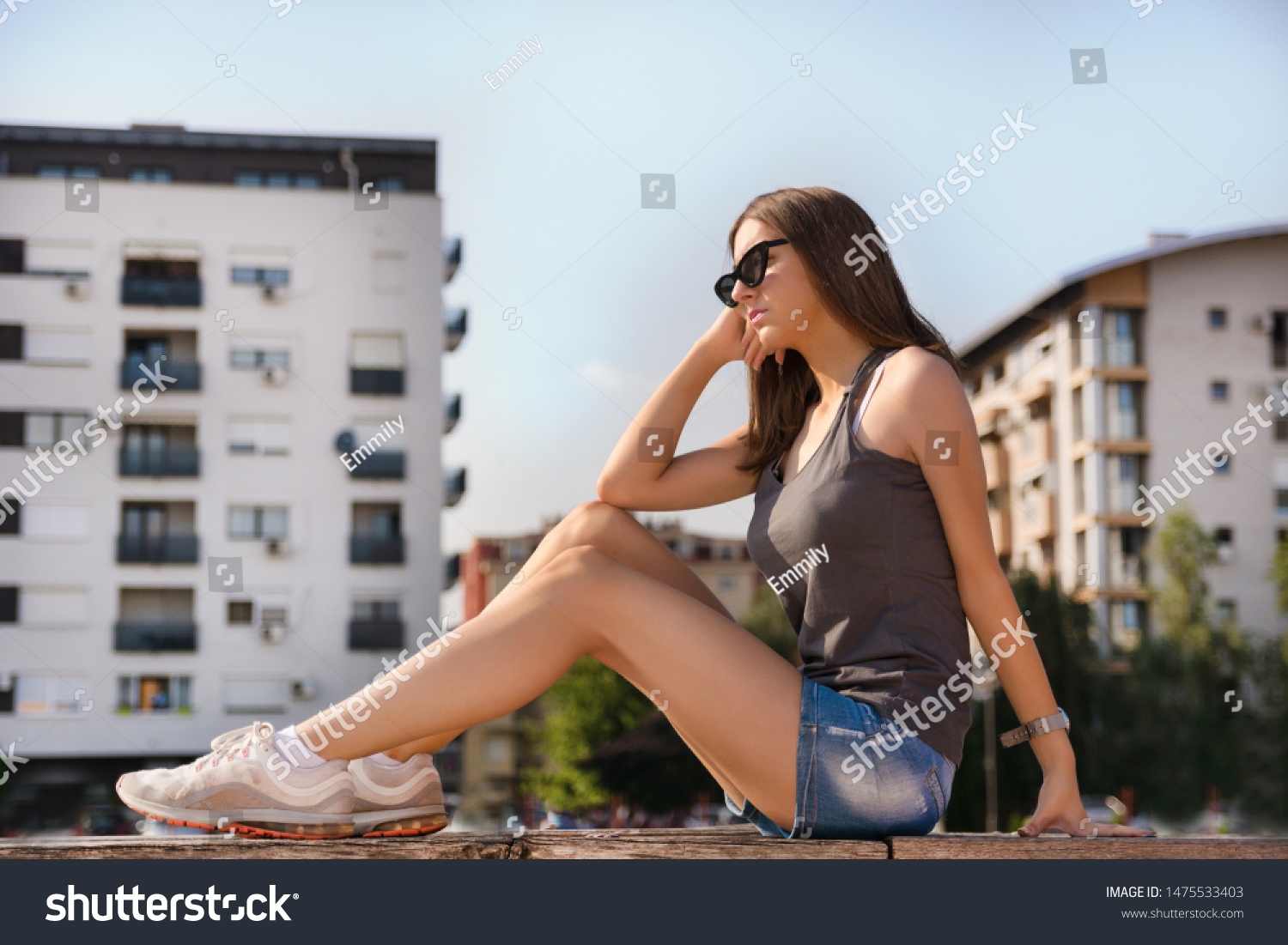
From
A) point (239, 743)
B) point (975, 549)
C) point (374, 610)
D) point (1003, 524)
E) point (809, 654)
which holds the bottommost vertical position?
point (239, 743)

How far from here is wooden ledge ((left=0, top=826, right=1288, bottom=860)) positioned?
1.50 metres

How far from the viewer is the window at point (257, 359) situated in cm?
2631

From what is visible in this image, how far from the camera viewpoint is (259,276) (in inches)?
1069

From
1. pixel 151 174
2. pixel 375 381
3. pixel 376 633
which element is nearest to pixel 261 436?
pixel 375 381

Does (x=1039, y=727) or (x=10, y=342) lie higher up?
(x=10, y=342)

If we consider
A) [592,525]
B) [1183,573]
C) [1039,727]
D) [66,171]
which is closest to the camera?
[1039,727]

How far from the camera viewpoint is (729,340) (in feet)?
6.93

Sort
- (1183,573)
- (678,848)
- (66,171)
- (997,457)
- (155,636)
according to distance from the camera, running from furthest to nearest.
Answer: (997,457) < (66,171) < (155,636) < (1183,573) < (678,848)

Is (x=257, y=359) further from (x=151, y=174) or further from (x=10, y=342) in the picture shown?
(x=10, y=342)

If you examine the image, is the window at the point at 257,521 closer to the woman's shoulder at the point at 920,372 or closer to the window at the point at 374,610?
the window at the point at 374,610

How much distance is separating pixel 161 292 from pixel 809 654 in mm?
26627

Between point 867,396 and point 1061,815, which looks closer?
point 1061,815
